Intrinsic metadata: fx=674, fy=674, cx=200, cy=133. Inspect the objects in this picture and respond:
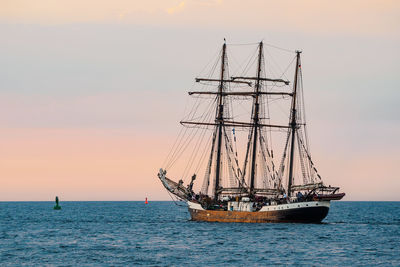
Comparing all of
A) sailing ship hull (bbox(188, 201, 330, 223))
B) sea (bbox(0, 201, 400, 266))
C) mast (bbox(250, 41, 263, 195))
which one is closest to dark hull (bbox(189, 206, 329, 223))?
sailing ship hull (bbox(188, 201, 330, 223))

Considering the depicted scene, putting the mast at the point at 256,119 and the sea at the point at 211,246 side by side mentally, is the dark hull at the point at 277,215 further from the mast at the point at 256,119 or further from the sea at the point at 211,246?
the mast at the point at 256,119

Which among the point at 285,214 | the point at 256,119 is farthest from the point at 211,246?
the point at 256,119

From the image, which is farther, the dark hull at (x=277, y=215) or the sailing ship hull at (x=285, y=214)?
the dark hull at (x=277, y=215)

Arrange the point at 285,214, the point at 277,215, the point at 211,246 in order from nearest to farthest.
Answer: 1. the point at 211,246
2. the point at 285,214
3. the point at 277,215

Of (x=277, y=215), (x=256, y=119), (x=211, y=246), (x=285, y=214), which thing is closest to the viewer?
(x=211, y=246)

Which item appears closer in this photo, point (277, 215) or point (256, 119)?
point (277, 215)

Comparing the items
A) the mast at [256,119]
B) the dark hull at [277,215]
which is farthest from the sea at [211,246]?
the mast at [256,119]

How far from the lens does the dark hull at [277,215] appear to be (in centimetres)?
9769

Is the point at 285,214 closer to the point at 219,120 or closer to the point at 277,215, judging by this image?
the point at 277,215

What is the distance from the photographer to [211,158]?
355ft

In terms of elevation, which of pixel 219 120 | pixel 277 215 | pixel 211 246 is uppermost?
pixel 219 120

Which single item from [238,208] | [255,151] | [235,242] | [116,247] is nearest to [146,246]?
[116,247]

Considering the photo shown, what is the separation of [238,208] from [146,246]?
28.3 metres

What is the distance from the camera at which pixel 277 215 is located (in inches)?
3878
